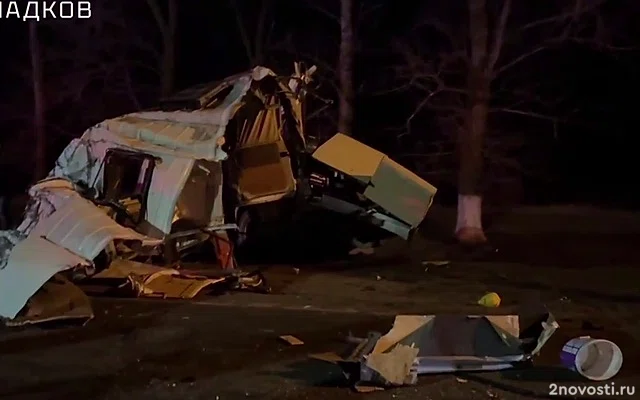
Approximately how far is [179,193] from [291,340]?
8.69 feet

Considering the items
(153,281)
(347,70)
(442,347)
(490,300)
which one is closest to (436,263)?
(490,300)

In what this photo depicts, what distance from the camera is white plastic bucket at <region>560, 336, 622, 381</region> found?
698cm

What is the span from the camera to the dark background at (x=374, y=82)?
722 inches

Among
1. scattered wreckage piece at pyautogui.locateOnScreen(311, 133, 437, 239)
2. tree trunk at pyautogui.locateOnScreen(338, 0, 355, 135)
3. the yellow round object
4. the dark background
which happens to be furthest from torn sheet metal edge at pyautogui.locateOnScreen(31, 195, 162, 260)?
the dark background

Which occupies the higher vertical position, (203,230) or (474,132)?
(474,132)

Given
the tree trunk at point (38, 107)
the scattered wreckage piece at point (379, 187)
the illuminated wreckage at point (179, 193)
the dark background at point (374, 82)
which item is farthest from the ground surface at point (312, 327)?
the tree trunk at point (38, 107)

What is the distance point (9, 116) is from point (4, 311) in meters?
14.0

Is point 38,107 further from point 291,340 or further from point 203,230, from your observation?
point 291,340

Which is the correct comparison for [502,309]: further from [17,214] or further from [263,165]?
[17,214]

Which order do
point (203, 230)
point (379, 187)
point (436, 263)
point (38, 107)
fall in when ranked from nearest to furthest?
1. point (203, 230)
2. point (379, 187)
3. point (436, 263)
4. point (38, 107)

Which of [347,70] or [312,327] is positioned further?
[347,70]

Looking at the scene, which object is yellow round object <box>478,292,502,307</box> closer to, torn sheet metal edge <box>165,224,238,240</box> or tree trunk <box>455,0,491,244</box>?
torn sheet metal edge <box>165,224,238,240</box>

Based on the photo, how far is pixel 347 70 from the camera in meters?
16.2

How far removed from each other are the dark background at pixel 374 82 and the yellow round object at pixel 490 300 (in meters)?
7.15
